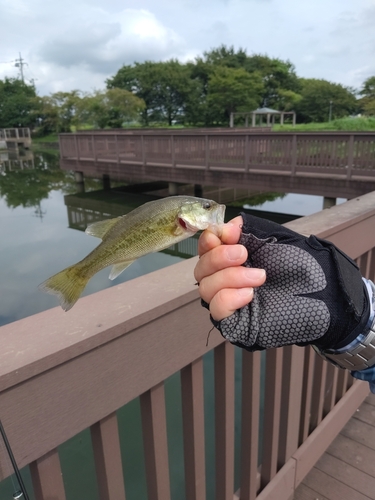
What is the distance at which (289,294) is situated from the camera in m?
1.00

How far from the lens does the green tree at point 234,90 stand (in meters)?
47.1

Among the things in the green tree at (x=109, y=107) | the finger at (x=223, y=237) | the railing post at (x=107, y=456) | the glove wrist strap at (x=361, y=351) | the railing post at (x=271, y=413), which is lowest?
the railing post at (x=271, y=413)

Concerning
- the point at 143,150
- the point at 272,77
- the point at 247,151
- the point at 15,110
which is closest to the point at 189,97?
the point at 272,77

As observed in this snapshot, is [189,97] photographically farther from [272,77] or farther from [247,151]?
[247,151]

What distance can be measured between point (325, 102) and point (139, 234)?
58686 mm

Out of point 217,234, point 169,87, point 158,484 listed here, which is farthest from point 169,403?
point 169,87

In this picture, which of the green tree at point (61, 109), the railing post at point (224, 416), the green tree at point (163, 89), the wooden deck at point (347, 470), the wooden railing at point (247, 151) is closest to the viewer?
the railing post at point (224, 416)

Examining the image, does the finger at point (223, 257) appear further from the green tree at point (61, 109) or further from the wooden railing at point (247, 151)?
the green tree at point (61, 109)

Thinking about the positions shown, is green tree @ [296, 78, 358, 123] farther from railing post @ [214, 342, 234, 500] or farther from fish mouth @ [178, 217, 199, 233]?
fish mouth @ [178, 217, 199, 233]

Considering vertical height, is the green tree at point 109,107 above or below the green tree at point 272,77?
below

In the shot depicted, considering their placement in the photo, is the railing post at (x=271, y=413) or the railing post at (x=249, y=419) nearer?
the railing post at (x=249, y=419)

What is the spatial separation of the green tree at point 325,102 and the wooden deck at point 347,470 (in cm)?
5667

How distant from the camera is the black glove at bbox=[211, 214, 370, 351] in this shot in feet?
3.21

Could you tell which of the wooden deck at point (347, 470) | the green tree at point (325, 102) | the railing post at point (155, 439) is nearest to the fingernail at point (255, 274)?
the railing post at point (155, 439)
